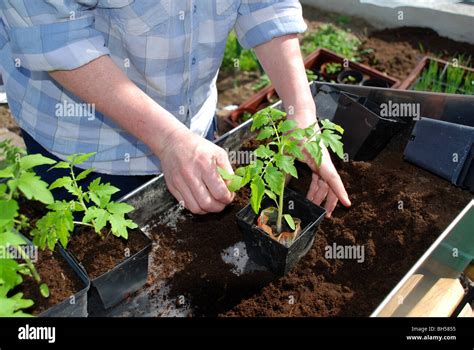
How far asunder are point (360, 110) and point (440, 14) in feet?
8.57

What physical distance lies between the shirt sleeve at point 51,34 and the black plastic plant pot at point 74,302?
0.57 meters

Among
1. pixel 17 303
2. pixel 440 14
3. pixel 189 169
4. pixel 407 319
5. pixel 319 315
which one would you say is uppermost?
pixel 440 14

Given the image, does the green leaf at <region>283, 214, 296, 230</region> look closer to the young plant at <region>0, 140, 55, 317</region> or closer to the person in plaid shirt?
the person in plaid shirt

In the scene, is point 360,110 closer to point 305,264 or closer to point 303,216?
point 303,216

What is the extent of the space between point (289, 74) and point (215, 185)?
25.0 inches

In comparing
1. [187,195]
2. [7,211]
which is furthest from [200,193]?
[7,211]

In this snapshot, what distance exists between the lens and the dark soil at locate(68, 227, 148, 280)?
1.48 meters

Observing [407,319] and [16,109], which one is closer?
[407,319]

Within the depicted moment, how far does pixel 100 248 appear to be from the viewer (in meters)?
1.53

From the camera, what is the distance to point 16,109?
1.92 metres

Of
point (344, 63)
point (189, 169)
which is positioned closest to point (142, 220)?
point (189, 169)

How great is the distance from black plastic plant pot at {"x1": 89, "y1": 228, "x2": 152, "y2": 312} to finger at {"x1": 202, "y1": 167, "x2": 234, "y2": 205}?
269mm

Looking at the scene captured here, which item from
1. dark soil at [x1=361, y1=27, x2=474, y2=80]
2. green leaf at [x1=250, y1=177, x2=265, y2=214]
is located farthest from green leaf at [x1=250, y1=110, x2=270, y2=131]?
dark soil at [x1=361, y1=27, x2=474, y2=80]

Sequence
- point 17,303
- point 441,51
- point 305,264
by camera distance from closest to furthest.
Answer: point 17,303
point 305,264
point 441,51
